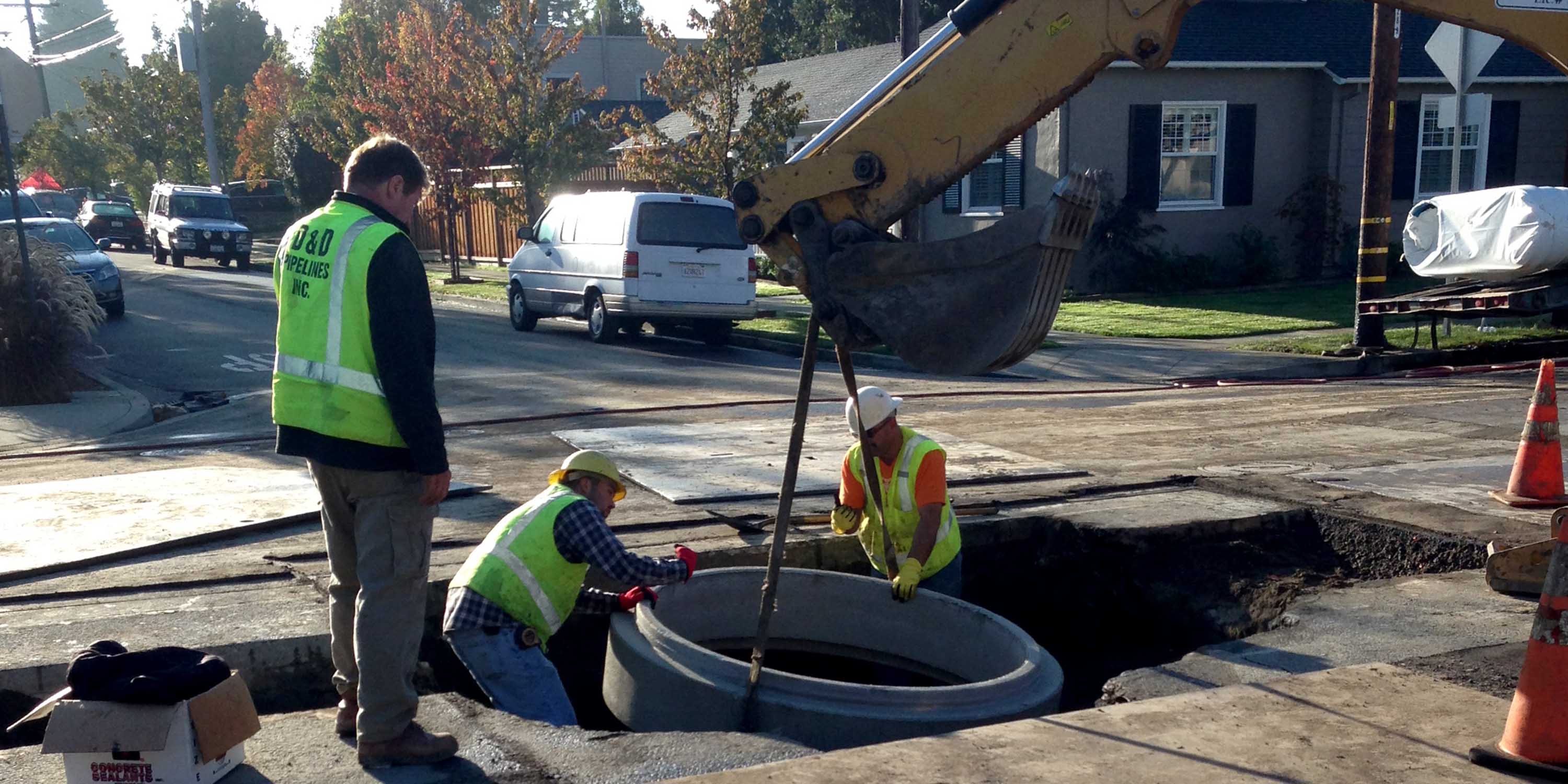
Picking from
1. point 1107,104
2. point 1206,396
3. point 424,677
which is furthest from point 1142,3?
point 1107,104

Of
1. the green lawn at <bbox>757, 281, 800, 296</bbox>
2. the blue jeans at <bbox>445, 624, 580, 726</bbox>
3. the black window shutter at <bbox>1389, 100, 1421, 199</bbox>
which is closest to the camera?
the blue jeans at <bbox>445, 624, 580, 726</bbox>

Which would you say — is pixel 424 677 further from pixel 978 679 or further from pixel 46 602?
pixel 978 679

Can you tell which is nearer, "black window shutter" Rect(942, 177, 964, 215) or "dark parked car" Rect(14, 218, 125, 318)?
"dark parked car" Rect(14, 218, 125, 318)

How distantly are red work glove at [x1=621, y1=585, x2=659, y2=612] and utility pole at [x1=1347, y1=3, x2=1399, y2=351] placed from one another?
12.0 m

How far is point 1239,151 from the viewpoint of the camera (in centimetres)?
2264

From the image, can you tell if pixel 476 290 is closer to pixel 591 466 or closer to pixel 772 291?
pixel 772 291

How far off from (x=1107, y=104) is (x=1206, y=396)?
34.2ft

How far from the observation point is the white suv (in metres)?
31.5

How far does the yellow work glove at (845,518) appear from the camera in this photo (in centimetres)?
626

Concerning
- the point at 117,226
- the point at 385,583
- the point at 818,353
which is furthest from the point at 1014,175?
the point at 117,226

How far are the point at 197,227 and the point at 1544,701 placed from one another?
106ft

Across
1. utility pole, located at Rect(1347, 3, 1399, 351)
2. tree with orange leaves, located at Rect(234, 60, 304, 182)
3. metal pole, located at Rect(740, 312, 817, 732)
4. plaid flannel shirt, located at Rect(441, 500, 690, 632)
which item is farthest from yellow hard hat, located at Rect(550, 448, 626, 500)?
tree with orange leaves, located at Rect(234, 60, 304, 182)

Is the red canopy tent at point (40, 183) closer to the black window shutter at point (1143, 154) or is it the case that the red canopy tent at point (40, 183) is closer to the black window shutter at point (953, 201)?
the black window shutter at point (953, 201)

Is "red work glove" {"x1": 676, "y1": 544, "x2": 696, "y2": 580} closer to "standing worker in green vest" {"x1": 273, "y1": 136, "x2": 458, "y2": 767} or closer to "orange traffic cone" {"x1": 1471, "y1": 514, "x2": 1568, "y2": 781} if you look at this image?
"standing worker in green vest" {"x1": 273, "y1": 136, "x2": 458, "y2": 767}
